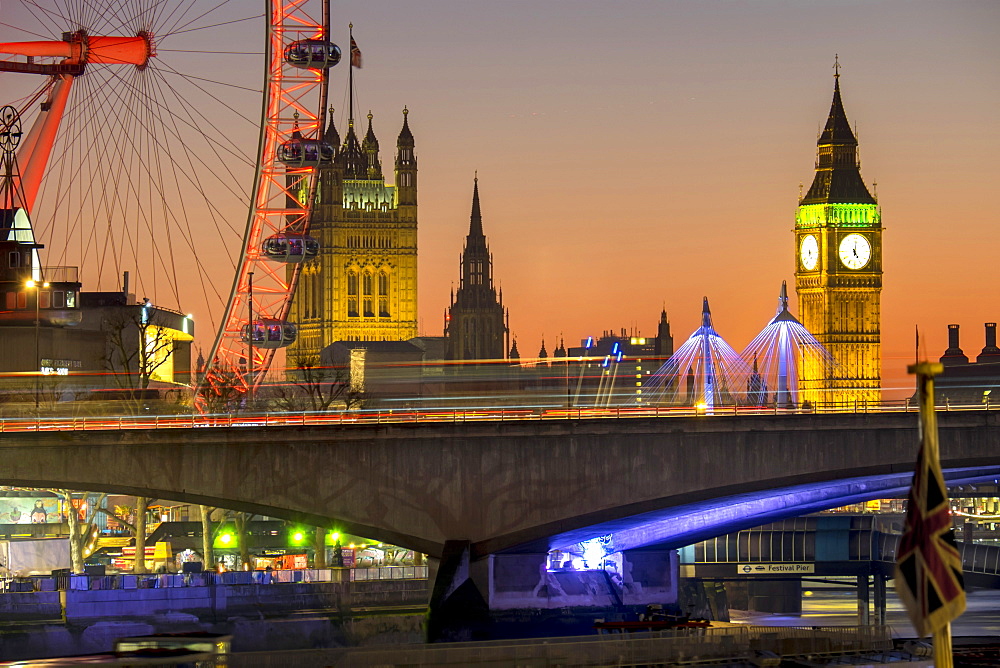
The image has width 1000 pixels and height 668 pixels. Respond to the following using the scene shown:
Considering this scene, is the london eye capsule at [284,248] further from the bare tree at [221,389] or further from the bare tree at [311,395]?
the bare tree at [311,395]

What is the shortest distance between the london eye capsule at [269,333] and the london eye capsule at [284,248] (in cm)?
489

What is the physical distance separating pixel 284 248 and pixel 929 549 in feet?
286

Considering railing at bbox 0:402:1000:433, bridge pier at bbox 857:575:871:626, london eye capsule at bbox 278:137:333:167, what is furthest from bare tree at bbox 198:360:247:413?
bridge pier at bbox 857:575:871:626

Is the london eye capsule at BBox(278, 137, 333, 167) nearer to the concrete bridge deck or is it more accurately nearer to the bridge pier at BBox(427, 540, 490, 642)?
the concrete bridge deck

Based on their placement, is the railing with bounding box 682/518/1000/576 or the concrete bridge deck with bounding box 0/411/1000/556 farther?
the railing with bounding box 682/518/1000/576

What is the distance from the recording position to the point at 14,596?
7544 cm

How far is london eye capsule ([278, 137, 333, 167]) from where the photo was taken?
111 meters

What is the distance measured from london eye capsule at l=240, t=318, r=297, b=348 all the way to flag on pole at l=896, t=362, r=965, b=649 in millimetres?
86529

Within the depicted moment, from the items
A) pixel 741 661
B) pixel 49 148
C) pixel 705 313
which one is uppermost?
pixel 49 148

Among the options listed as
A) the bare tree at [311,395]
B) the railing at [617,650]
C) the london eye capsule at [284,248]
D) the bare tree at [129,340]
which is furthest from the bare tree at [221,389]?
the railing at [617,650]

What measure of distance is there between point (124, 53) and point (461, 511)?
46.8m

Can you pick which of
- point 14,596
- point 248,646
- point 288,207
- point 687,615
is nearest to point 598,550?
point 687,615

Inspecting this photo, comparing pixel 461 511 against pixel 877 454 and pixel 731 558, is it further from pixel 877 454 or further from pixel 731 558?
pixel 731 558

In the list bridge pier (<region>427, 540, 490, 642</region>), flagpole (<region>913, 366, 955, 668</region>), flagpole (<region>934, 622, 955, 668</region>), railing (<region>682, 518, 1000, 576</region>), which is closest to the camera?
flagpole (<region>934, 622, 955, 668</region>)
